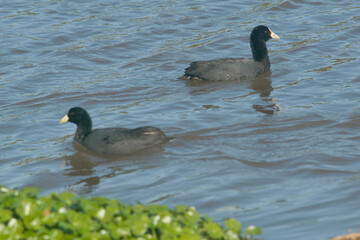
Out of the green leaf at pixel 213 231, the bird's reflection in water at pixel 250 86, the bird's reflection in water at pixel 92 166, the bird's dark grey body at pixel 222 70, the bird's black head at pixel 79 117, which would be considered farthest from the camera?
the bird's dark grey body at pixel 222 70

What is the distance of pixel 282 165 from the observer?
28.2 feet

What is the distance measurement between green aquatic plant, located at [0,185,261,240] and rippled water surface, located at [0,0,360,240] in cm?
110

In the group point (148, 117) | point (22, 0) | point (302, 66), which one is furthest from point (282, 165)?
point (22, 0)

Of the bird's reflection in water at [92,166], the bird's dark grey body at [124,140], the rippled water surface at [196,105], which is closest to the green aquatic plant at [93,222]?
the rippled water surface at [196,105]

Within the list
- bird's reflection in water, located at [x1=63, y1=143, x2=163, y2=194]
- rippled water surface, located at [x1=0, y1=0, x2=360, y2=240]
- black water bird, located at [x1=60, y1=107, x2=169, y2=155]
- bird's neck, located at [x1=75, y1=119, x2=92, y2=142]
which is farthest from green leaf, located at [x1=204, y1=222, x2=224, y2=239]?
bird's neck, located at [x1=75, y1=119, x2=92, y2=142]

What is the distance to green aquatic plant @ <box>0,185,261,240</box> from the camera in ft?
17.2

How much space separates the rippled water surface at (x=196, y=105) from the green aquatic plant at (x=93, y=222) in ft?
3.62

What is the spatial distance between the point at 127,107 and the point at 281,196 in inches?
198

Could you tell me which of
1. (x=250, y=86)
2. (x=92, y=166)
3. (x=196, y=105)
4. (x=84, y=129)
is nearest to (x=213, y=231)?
(x=92, y=166)

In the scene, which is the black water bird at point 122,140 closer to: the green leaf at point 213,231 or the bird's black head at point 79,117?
the bird's black head at point 79,117

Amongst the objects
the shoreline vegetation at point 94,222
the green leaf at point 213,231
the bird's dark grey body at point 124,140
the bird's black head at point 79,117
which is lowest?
the bird's dark grey body at point 124,140

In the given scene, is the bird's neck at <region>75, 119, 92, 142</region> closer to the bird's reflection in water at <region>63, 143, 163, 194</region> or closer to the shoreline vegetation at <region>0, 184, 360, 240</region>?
the bird's reflection in water at <region>63, 143, 163, 194</region>

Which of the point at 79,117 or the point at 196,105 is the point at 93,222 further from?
the point at 196,105

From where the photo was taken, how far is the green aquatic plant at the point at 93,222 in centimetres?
524
